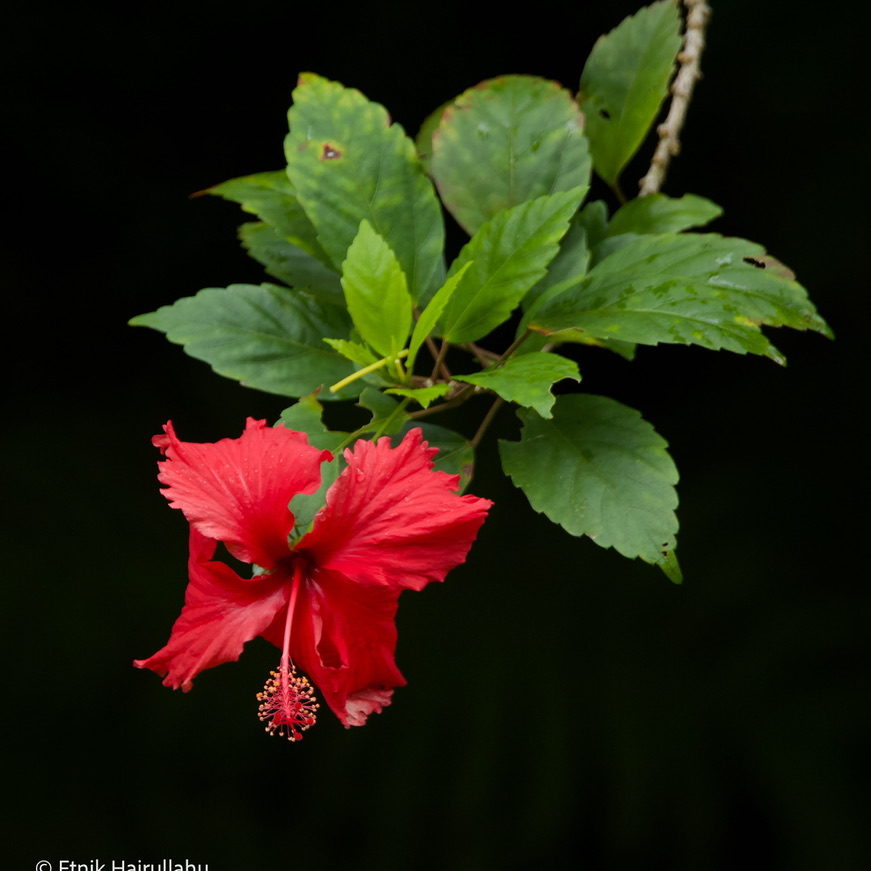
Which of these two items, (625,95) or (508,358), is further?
(625,95)

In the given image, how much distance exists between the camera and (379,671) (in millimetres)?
798

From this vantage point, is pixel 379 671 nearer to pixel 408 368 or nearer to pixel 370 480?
pixel 370 480

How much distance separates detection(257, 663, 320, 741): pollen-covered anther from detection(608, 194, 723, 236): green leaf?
55cm

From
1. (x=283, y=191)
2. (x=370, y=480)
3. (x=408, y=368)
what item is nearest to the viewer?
(x=370, y=480)

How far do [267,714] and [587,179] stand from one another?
21.2 inches

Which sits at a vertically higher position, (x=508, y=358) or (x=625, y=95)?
(x=625, y=95)

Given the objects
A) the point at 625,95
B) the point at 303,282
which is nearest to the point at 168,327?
the point at 303,282

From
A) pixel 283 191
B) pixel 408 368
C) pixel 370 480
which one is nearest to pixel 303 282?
pixel 283 191

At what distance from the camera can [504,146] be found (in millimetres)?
1004

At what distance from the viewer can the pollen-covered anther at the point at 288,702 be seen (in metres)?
0.77

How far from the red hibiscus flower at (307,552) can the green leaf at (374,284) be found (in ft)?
0.43

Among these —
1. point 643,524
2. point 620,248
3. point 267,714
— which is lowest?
point 267,714

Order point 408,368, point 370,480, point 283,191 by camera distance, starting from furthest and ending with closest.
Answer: point 283,191 < point 408,368 < point 370,480

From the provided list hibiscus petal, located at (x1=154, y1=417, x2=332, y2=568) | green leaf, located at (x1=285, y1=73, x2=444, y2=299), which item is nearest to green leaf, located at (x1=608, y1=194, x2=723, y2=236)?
green leaf, located at (x1=285, y1=73, x2=444, y2=299)
